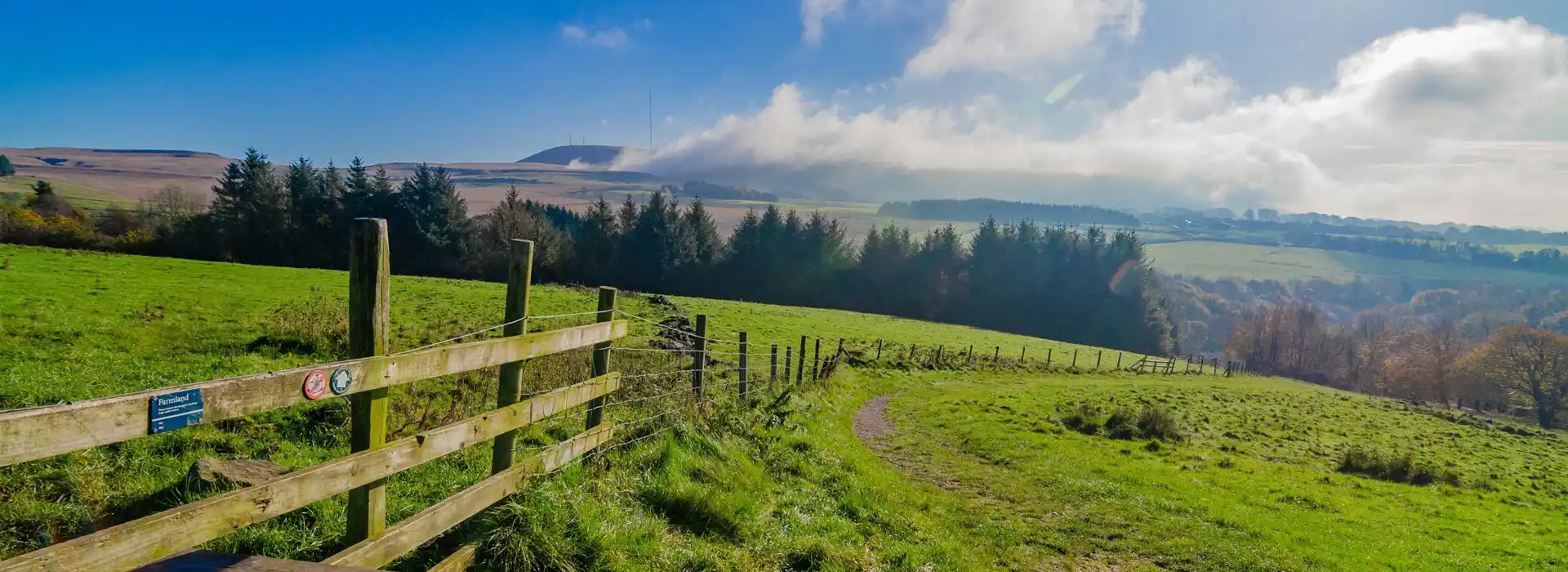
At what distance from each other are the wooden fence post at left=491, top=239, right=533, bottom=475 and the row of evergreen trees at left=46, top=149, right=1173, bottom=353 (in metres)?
60.6

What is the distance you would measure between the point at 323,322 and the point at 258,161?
53.7 m

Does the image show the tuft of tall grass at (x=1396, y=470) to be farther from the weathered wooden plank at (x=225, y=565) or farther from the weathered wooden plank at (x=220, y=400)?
the weathered wooden plank at (x=225, y=565)

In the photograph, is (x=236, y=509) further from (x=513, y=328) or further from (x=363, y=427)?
(x=513, y=328)

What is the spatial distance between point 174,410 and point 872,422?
16399 millimetres

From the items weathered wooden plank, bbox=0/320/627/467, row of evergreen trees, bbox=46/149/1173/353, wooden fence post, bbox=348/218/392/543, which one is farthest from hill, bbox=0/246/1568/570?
row of evergreen trees, bbox=46/149/1173/353

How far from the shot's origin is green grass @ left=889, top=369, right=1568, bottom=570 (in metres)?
9.42

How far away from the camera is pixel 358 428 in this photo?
171 inches

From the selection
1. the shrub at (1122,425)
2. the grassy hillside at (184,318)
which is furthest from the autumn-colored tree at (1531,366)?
the shrub at (1122,425)

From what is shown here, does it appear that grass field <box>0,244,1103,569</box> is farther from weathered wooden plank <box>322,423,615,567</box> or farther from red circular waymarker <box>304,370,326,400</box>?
red circular waymarker <box>304,370,326,400</box>

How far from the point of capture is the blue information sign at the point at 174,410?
9.83 ft

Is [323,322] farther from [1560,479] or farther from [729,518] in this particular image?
[1560,479]

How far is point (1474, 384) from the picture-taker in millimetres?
66375

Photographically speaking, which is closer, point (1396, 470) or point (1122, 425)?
point (1396, 470)

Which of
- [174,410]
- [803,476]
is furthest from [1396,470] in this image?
[174,410]
